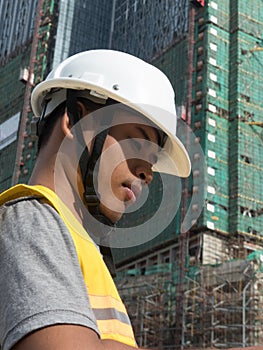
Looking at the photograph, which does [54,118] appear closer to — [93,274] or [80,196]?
[80,196]

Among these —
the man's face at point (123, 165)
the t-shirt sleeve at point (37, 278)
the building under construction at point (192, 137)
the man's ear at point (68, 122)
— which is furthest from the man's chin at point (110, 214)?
the building under construction at point (192, 137)

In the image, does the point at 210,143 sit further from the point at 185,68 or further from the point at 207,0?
the point at 207,0

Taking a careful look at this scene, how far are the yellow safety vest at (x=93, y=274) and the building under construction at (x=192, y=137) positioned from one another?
12.4m

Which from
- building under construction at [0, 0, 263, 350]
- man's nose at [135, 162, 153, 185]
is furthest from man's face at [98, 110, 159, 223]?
building under construction at [0, 0, 263, 350]

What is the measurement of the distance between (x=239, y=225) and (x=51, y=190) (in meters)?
19.4

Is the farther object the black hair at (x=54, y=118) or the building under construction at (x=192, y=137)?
the building under construction at (x=192, y=137)

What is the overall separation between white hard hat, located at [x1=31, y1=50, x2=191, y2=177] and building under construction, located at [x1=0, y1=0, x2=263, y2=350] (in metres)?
12.2

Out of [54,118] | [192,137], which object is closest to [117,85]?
[54,118]

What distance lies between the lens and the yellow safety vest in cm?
74

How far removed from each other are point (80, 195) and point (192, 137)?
14771mm

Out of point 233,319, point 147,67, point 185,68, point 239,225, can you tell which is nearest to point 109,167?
point 147,67

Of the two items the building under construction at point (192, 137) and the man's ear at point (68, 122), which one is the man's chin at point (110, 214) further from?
the building under construction at point (192, 137)

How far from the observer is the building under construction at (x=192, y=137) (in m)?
17.4

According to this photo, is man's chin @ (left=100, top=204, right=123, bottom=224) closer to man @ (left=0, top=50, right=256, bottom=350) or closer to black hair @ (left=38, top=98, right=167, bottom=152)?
man @ (left=0, top=50, right=256, bottom=350)
